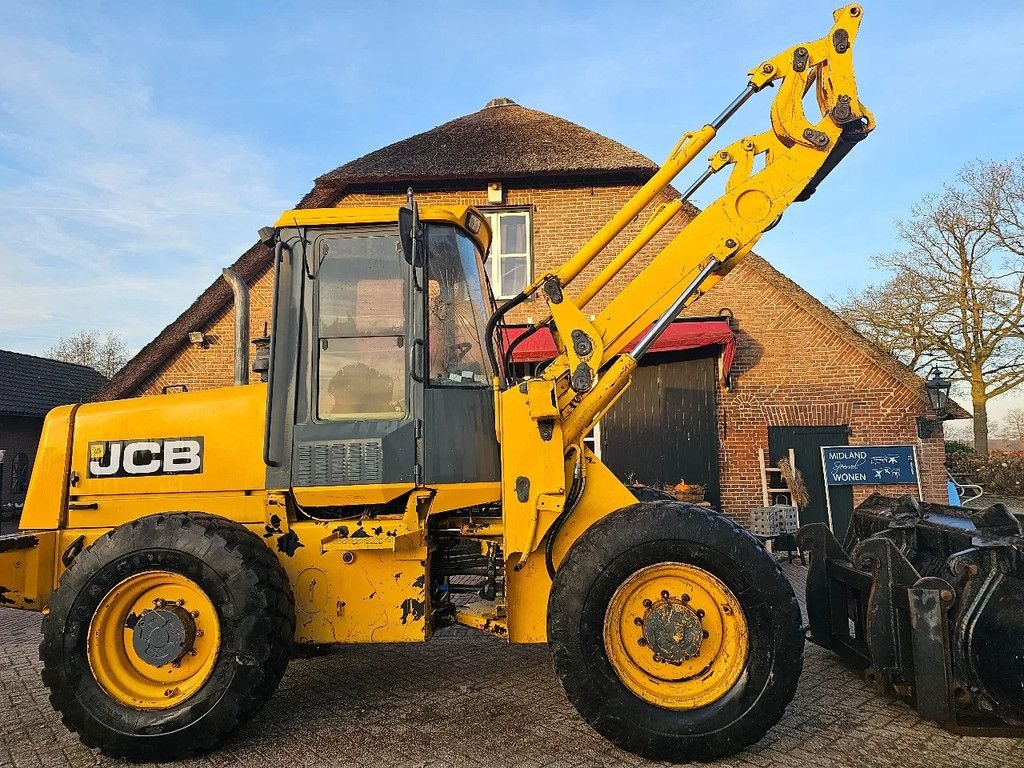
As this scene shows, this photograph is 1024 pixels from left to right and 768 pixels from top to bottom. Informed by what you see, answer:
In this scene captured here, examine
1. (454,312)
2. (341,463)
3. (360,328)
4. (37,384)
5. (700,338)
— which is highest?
(37,384)

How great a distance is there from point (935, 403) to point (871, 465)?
130cm

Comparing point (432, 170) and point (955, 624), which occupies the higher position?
point (432, 170)

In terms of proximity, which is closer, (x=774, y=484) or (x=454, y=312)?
(x=454, y=312)

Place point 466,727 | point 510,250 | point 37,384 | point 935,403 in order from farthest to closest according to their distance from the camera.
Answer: point 37,384, point 510,250, point 935,403, point 466,727

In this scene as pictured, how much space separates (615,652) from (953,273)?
79.2ft

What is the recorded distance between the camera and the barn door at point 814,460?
1069cm

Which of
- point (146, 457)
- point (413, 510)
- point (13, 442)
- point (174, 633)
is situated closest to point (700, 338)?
point (413, 510)

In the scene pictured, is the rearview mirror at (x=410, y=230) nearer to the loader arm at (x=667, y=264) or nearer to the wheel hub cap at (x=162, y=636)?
the loader arm at (x=667, y=264)

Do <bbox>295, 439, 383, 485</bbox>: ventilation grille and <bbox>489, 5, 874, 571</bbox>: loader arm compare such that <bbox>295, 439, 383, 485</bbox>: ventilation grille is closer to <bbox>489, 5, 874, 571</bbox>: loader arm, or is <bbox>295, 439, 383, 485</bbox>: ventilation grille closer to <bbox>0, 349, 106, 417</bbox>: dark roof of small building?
<bbox>489, 5, 874, 571</bbox>: loader arm

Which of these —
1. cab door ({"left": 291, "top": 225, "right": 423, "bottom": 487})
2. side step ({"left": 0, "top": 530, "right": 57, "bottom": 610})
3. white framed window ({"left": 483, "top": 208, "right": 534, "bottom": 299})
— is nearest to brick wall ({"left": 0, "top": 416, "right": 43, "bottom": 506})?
white framed window ({"left": 483, "top": 208, "right": 534, "bottom": 299})

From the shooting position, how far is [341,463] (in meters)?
3.70

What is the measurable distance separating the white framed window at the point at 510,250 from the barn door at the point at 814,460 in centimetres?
476

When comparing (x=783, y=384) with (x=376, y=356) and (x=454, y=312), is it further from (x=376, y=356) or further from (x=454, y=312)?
(x=376, y=356)

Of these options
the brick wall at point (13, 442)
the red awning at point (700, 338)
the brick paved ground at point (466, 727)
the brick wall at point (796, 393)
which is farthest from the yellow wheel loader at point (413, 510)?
the brick wall at point (13, 442)
